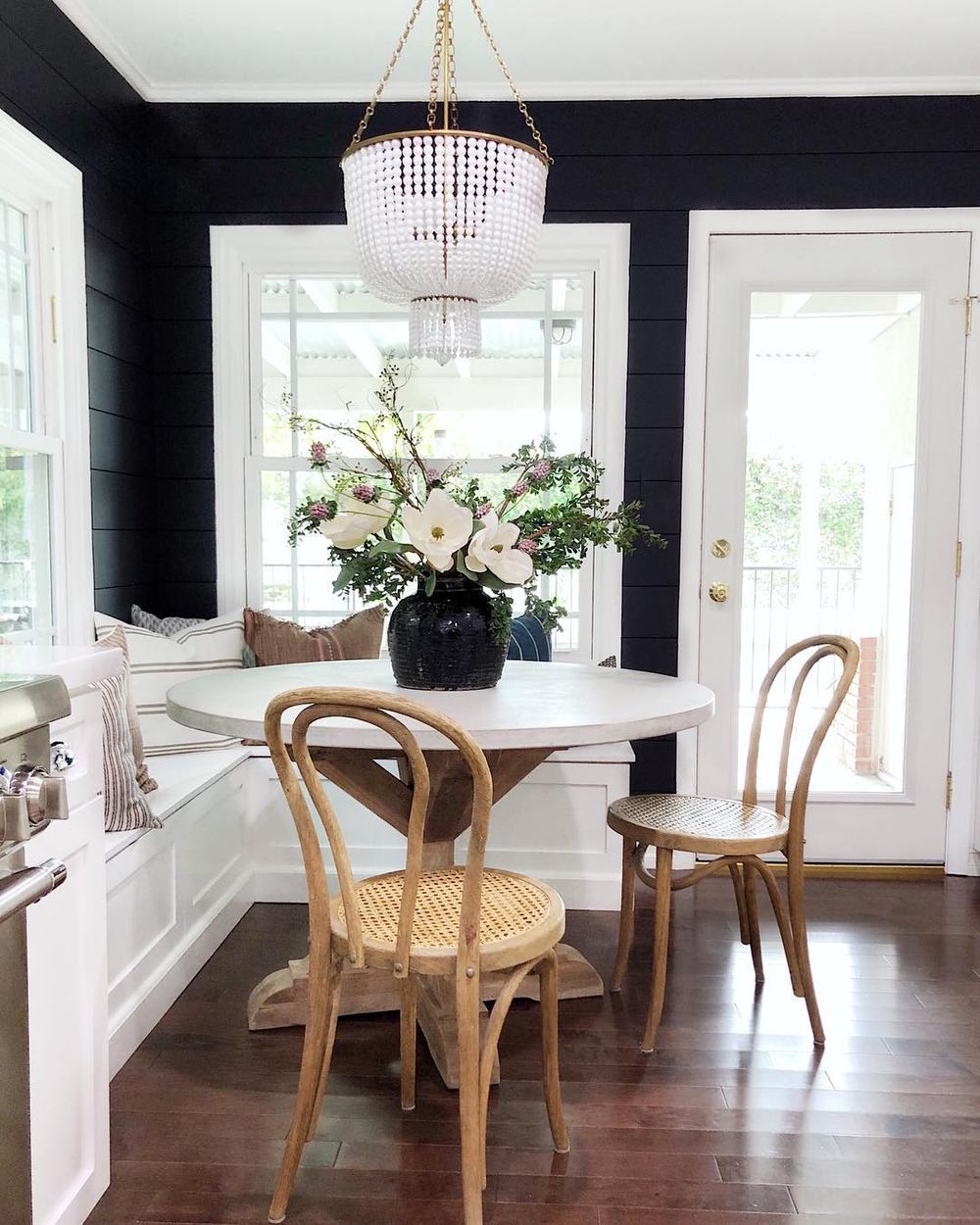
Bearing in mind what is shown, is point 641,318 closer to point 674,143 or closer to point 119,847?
point 674,143

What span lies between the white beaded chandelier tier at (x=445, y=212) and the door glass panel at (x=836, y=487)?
4.92 ft

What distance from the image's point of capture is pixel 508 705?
6.64 feet

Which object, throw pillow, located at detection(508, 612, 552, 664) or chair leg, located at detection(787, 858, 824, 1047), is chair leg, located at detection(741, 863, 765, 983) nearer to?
chair leg, located at detection(787, 858, 824, 1047)

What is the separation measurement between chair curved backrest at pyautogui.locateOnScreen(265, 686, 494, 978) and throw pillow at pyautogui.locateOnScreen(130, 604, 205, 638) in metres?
1.82

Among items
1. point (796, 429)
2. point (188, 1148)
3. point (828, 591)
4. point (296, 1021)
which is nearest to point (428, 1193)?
point (188, 1148)

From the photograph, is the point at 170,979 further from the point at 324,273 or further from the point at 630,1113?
the point at 324,273

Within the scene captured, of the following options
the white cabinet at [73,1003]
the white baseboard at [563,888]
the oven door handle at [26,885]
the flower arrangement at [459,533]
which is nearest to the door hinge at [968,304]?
the flower arrangement at [459,533]

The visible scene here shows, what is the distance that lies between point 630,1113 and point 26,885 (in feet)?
4.34

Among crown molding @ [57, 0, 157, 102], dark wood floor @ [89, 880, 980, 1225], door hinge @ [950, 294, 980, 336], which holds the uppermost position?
crown molding @ [57, 0, 157, 102]

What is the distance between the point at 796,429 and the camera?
138 inches

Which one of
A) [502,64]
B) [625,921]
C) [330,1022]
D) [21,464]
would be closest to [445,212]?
[502,64]

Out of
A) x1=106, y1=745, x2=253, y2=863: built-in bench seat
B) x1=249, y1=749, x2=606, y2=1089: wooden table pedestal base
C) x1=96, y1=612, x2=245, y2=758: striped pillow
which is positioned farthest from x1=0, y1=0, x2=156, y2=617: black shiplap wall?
x1=249, y1=749, x2=606, y2=1089: wooden table pedestal base

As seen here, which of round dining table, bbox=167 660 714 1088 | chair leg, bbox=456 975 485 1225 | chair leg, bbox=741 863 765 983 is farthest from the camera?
chair leg, bbox=741 863 765 983

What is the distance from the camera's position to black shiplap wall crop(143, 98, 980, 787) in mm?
3383
